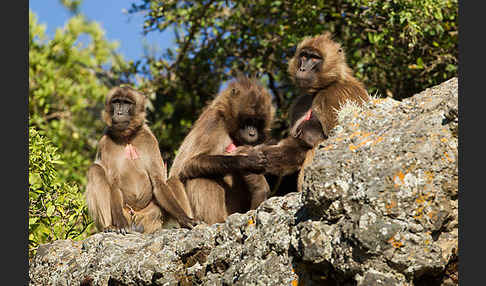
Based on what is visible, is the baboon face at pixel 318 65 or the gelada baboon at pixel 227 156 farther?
the gelada baboon at pixel 227 156

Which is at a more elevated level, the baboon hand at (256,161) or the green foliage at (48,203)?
the baboon hand at (256,161)

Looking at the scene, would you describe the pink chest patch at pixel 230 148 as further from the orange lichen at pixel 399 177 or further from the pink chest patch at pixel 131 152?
the orange lichen at pixel 399 177

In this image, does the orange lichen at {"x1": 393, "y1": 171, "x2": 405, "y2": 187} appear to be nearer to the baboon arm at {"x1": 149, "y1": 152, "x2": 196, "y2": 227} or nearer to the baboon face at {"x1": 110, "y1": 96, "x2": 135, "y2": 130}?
the baboon arm at {"x1": 149, "y1": 152, "x2": 196, "y2": 227}

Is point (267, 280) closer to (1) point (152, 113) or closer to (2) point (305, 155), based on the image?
(2) point (305, 155)

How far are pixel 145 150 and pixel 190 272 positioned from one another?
9.52 ft

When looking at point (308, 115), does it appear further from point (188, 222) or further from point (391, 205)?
point (391, 205)

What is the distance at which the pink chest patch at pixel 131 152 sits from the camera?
23.8 ft

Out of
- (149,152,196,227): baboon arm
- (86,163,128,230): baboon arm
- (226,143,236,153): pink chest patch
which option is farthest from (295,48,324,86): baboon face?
(86,163,128,230): baboon arm

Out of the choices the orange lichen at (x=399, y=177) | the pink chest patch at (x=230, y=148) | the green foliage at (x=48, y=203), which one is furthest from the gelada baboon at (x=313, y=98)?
the orange lichen at (x=399, y=177)

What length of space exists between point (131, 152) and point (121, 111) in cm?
49

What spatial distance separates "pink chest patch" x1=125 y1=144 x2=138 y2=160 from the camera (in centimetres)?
725

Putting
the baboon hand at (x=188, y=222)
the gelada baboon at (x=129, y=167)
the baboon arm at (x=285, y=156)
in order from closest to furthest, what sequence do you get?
the baboon arm at (x=285, y=156), the baboon hand at (x=188, y=222), the gelada baboon at (x=129, y=167)

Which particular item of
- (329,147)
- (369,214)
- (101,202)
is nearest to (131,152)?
(101,202)

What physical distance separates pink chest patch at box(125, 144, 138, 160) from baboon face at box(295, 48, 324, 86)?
2145 millimetres
